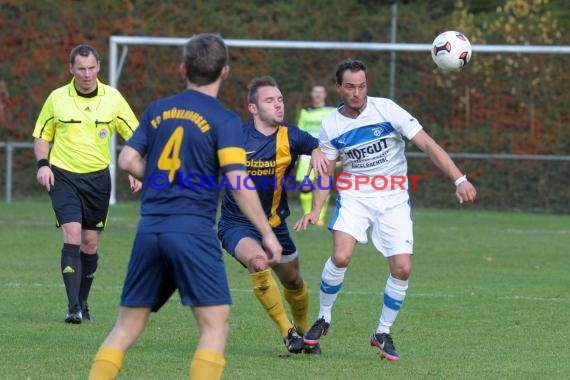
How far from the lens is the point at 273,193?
26.1ft

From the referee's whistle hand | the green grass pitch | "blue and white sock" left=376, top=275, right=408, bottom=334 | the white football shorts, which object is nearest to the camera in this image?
the green grass pitch

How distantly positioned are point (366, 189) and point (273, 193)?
0.63m

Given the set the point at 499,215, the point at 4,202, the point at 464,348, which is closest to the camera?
the point at 464,348

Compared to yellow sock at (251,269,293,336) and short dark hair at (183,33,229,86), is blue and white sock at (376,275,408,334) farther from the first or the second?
short dark hair at (183,33,229,86)

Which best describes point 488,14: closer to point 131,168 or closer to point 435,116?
point 435,116

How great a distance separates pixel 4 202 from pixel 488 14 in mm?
10824

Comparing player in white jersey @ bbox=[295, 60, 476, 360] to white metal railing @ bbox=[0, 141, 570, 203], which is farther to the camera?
white metal railing @ bbox=[0, 141, 570, 203]

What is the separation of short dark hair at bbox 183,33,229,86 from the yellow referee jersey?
3.88 metres

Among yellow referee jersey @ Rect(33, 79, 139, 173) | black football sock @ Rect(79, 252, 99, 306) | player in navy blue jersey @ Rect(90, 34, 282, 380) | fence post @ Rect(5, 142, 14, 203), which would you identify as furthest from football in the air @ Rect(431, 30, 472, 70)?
fence post @ Rect(5, 142, 14, 203)

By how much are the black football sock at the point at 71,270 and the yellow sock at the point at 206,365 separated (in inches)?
143

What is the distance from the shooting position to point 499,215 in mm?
20734

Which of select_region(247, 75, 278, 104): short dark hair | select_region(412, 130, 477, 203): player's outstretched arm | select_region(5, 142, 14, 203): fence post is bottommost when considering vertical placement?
select_region(5, 142, 14, 203): fence post

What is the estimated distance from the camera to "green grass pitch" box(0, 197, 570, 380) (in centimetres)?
710

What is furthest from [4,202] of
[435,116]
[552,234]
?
[552,234]
